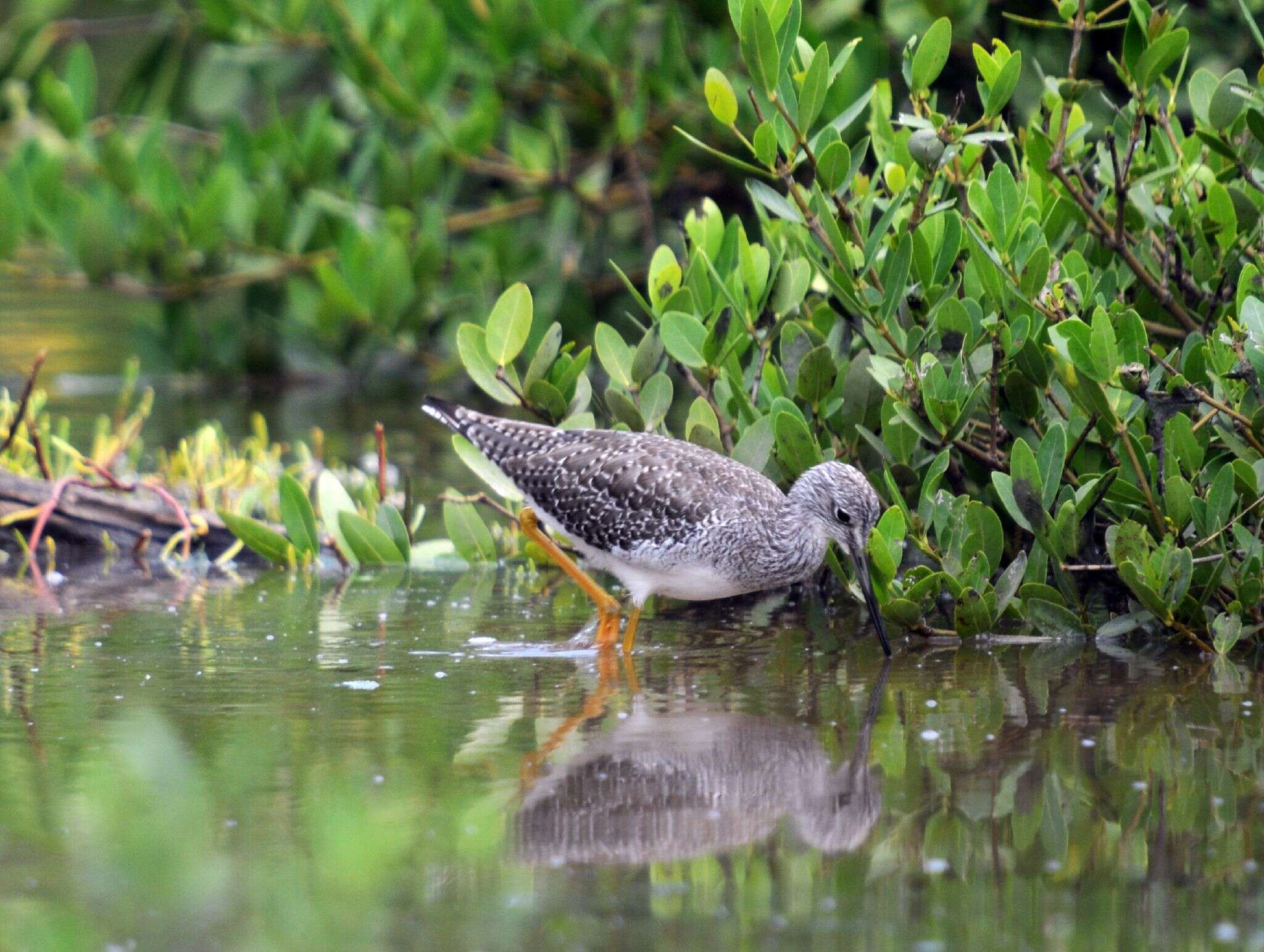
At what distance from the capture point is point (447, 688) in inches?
239

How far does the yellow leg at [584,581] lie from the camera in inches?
266

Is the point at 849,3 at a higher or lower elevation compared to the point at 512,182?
higher

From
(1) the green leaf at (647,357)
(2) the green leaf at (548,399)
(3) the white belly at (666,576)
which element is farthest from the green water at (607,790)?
(1) the green leaf at (647,357)

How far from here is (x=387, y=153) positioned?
12.4 meters

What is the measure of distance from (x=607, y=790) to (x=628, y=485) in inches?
82.9

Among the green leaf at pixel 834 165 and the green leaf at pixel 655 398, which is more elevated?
the green leaf at pixel 834 165

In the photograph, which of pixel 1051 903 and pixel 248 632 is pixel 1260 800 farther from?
pixel 248 632

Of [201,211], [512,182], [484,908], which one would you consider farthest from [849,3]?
[484,908]

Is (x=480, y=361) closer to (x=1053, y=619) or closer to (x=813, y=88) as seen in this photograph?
(x=813, y=88)

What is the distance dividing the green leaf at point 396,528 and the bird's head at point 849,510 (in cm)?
205

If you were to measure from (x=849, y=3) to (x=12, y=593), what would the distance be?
21.4ft

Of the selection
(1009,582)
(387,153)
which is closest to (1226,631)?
(1009,582)

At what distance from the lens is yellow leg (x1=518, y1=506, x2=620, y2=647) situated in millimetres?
6766

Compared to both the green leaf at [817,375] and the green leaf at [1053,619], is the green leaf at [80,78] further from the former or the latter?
the green leaf at [1053,619]
